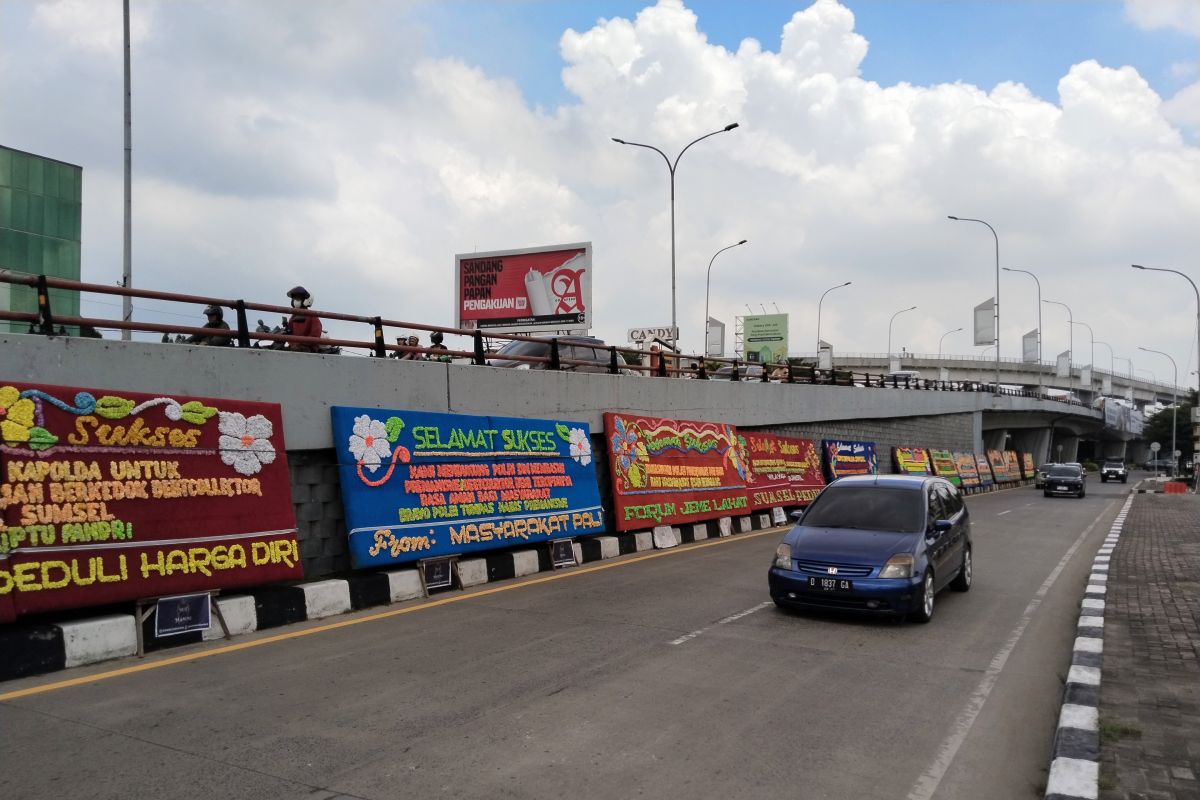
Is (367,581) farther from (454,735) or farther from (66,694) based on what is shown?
(454,735)

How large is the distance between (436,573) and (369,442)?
1822mm

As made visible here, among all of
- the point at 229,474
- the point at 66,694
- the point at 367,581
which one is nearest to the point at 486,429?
the point at 367,581

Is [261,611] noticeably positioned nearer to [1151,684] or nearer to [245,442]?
[245,442]

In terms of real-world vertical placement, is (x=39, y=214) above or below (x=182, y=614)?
above

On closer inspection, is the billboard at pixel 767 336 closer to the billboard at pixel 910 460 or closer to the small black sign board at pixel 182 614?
the billboard at pixel 910 460

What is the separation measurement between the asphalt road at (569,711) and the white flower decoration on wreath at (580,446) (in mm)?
4614

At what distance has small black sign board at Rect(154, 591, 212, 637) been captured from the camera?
764 cm

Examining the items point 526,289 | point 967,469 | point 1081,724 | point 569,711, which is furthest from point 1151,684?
point 967,469

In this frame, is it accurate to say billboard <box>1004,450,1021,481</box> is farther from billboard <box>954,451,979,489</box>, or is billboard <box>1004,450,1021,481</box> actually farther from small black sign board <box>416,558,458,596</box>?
small black sign board <box>416,558,458,596</box>

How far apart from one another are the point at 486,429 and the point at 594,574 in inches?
102

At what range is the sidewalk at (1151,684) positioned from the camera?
466cm

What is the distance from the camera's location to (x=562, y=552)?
13.1m

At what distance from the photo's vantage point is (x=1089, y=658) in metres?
7.38

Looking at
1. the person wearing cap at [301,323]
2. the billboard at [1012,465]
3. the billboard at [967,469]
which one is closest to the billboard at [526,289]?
the person wearing cap at [301,323]
